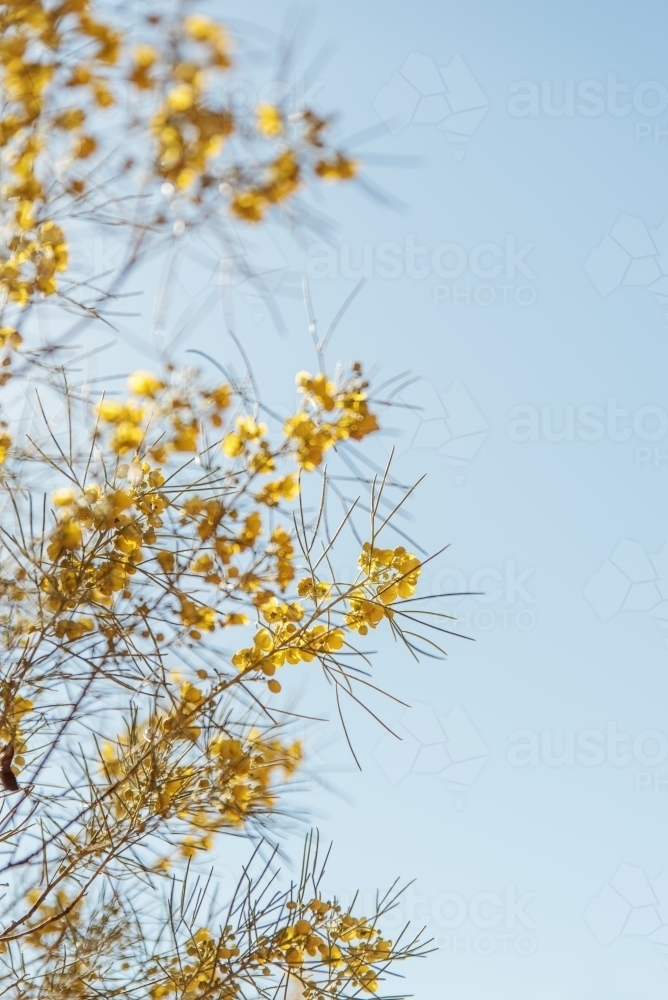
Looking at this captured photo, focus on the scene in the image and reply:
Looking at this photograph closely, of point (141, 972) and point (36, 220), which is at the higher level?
point (36, 220)

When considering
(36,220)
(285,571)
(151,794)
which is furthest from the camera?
(151,794)

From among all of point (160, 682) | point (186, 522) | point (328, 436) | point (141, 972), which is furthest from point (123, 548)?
point (141, 972)

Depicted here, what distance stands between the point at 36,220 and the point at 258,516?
75cm

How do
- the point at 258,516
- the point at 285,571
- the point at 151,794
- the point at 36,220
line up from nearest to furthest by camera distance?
1. the point at 36,220
2. the point at 258,516
3. the point at 285,571
4. the point at 151,794

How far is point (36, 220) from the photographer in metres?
1.46

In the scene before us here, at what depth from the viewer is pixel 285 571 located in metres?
1.66

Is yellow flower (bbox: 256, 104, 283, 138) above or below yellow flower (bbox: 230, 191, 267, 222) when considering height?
above

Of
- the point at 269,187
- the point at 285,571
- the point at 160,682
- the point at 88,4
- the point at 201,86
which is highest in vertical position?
the point at 88,4

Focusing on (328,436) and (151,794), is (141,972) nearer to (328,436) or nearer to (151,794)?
(151,794)

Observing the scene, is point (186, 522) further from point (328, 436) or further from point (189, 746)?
point (189, 746)

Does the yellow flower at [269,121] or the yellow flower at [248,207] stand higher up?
the yellow flower at [269,121]

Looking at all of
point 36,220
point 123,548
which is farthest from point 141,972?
point 36,220

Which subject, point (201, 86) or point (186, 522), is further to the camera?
point (186, 522)

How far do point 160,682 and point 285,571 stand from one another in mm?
363
